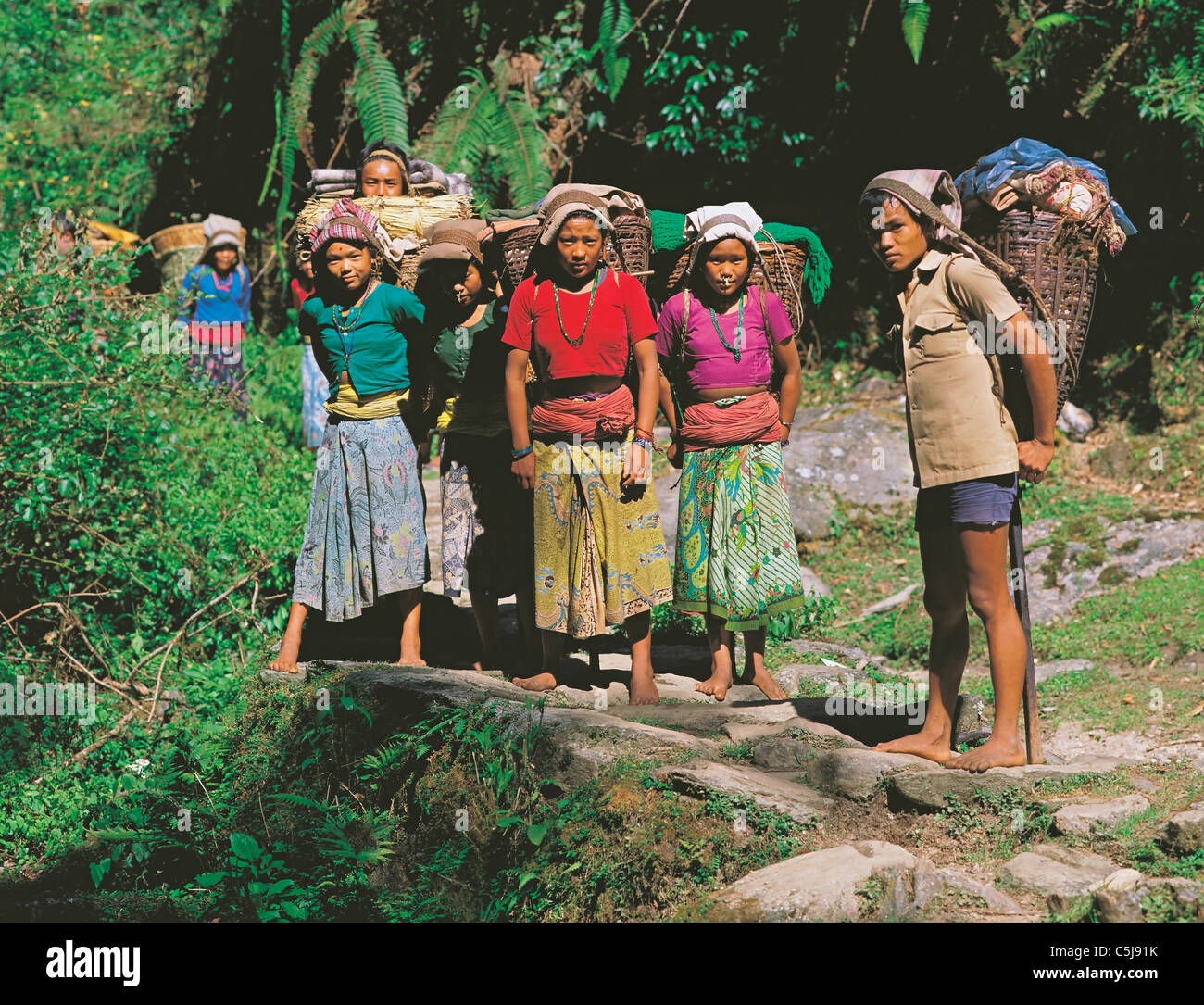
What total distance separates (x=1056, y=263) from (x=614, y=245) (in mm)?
1876

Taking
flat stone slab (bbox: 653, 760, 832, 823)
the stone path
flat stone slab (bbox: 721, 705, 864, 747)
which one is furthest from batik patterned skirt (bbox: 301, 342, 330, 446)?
flat stone slab (bbox: 653, 760, 832, 823)

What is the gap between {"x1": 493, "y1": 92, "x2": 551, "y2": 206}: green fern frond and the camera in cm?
976

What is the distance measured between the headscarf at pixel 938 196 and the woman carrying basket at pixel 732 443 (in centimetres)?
113

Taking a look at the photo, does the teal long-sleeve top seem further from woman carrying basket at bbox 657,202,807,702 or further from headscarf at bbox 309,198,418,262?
woman carrying basket at bbox 657,202,807,702

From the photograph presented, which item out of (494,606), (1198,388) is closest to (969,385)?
(494,606)

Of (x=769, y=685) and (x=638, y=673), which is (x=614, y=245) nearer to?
(x=638, y=673)

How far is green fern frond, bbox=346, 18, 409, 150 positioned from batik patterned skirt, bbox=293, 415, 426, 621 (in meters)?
4.56

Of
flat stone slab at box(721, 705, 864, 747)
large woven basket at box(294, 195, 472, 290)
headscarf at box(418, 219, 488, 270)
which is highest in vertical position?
large woven basket at box(294, 195, 472, 290)

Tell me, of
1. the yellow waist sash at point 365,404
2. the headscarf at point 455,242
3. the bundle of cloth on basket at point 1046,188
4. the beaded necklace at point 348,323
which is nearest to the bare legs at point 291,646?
the yellow waist sash at point 365,404

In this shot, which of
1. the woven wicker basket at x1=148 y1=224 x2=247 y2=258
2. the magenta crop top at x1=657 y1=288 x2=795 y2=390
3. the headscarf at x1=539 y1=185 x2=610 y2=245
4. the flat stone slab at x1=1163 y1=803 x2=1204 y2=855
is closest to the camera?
the flat stone slab at x1=1163 y1=803 x2=1204 y2=855

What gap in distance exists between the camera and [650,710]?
5.32 metres

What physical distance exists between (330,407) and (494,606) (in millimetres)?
1239

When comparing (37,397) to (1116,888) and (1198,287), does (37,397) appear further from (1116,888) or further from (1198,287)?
(1198,287)

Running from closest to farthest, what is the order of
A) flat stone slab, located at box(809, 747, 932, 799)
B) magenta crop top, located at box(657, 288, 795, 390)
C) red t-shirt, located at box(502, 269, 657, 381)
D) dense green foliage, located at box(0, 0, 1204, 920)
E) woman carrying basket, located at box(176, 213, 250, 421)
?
flat stone slab, located at box(809, 747, 932, 799), dense green foliage, located at box(0, 0, 1204, 920), red t-shirt, located at box(502, 269, 657, 381), magenta crop top, located at box(657, 288, 795, 390), woman carrying basket, located at box(176, 213, 250, 421)
